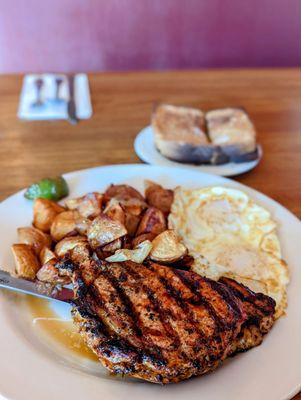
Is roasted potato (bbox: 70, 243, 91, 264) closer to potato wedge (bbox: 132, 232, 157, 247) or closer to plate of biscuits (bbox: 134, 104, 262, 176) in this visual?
potato wedge (bbox: 132, 232, 157, 247)

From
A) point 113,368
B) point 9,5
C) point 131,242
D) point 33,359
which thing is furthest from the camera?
point 9,5

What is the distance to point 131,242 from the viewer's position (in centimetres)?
178

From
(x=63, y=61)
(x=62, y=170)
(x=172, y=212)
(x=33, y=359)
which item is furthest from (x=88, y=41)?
(x=33, y=359)

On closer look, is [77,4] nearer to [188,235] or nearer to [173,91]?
[173,91]

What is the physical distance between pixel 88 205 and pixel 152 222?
0.90ft

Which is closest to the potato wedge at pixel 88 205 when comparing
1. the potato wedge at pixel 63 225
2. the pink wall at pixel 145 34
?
the potato wedge at pixel 63 225

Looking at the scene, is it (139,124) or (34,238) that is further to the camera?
(139,124)

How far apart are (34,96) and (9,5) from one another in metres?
1.49

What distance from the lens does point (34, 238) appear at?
1.79 m

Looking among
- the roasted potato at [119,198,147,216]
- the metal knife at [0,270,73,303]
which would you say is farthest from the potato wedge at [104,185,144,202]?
the metal knife at [0,270,73,303]

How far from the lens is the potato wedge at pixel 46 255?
5.52 feet

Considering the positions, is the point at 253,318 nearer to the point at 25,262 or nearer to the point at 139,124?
the point at 25,262

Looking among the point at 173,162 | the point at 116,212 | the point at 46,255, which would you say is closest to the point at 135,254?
the point at 116,212

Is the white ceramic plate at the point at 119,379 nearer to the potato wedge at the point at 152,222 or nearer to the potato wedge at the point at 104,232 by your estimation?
the potato wedge at the point at 104,232
